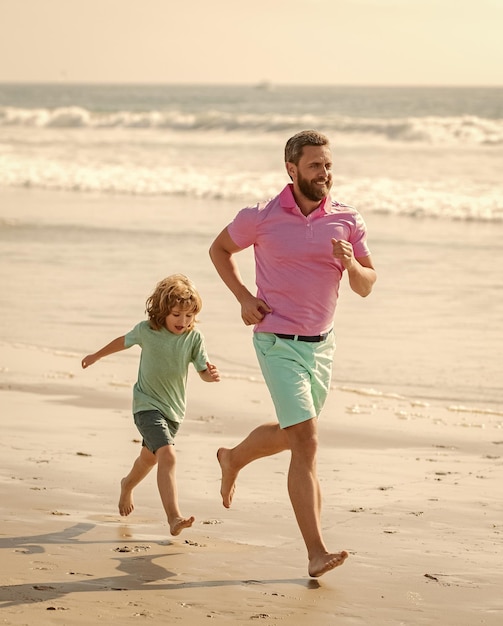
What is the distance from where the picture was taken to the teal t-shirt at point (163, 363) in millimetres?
5086

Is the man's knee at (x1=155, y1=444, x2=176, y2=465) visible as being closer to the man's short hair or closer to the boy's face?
the boy's face

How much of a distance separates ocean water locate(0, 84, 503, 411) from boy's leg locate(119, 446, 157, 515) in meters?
3.28

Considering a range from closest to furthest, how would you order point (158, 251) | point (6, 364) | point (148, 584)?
point (148, 584)
point (6, 364)
point (158, 251)

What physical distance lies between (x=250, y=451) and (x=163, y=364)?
1.72ft

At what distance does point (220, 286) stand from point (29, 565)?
7807mm

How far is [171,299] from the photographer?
16.4 ft

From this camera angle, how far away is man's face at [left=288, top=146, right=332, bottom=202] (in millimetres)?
4594

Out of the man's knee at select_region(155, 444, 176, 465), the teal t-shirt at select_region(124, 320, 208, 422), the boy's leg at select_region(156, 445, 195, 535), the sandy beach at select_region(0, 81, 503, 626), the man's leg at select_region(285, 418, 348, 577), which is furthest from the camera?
the teal t-shirt at select_region(124, 320, 208, 422)

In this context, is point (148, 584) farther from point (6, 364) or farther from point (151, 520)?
point (6, 364)

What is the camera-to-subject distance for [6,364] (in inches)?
338

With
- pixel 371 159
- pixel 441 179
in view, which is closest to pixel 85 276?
pixel 441 179

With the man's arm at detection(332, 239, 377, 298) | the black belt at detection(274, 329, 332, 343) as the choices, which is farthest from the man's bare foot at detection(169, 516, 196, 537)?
the man's arm at detection(332, 239, 377, 298)

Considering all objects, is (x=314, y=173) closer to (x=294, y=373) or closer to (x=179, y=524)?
(x=294, y=373)

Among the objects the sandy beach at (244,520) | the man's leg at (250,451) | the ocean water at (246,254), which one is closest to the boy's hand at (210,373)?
the man's leg at (250,451)
